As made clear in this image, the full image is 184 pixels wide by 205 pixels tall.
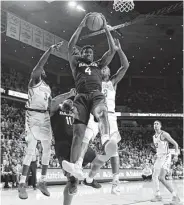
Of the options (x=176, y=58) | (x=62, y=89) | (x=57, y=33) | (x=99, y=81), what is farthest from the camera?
(x=176, y=58)

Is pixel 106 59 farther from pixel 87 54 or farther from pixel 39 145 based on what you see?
pixel 39 145

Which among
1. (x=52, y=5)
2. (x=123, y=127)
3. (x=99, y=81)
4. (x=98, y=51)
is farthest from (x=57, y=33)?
(x=99, y=81)

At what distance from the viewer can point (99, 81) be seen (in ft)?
16.3

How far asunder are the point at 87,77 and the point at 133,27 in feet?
54.0

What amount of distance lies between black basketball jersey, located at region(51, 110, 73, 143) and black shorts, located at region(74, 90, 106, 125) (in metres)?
0.88

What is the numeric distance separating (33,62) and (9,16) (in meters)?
6.65

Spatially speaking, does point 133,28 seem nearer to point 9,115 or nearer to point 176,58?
point 176,58

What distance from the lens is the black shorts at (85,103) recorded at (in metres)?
4.69

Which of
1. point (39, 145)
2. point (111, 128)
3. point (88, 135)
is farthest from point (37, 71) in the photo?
point (39, 145)

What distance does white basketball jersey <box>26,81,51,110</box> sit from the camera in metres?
5.57

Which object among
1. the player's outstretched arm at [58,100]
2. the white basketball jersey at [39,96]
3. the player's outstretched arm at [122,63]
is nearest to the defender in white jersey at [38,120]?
the white basketball jersey at [39,96]

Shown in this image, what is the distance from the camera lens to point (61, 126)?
5543 mm

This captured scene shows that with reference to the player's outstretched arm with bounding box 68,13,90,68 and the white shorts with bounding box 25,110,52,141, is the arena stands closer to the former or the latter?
the white shorts with bounding box 25,110,52,141

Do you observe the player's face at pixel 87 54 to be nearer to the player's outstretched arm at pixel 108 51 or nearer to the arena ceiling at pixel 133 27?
the player's outstretched arm at pixel 108 51
